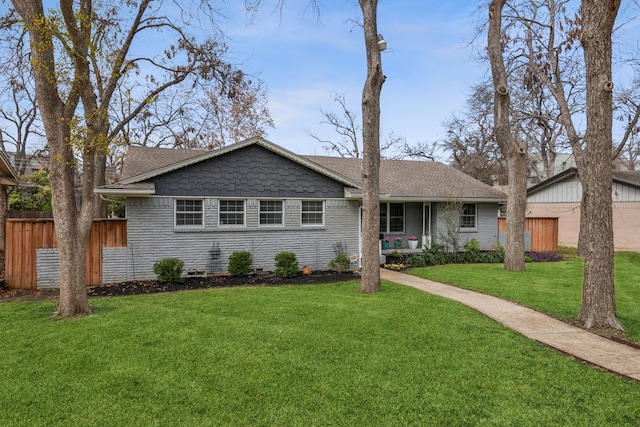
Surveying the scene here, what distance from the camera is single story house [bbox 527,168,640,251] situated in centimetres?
1919

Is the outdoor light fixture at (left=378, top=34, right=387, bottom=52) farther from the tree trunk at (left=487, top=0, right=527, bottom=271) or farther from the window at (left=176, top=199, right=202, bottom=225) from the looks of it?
the window at (left=176, top=199, right=202, bottom=225)

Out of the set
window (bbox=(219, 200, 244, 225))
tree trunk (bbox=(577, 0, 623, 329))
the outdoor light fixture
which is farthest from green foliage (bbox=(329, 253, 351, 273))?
tree trunk (bbox=(577, 0, 623, 329))

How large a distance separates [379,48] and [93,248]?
9.11 meters

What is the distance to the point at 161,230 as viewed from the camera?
37.9 feet

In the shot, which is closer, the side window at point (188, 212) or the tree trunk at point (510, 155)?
the side window at point (188, 212)

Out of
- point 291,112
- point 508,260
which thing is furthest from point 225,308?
point 291,112

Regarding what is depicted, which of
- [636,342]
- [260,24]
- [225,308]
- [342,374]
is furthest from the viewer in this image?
[260,24]

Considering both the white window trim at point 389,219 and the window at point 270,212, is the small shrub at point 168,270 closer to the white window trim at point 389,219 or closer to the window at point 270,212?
the window at point 270,212

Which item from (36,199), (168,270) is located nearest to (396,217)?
(168,270)

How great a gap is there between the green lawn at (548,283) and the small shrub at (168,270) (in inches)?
281

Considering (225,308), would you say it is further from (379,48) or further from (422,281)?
(379,48)

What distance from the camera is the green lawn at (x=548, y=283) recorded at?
7.74 metres

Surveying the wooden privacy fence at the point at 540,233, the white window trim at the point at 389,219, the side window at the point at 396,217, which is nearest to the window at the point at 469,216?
the wooden privacy fence at the point at 540,233

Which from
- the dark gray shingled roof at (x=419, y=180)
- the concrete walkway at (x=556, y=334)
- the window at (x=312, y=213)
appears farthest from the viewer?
the dark gray shingled roof at (x=419, y=180)
